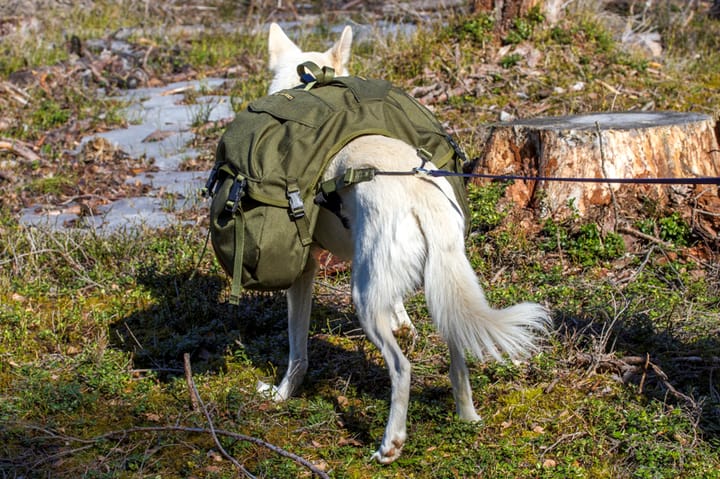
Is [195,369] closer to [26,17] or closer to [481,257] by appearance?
[481,257]

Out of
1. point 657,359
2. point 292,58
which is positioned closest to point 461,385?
point 657,359

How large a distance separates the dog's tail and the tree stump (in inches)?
92.7

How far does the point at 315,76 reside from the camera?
3875 mm

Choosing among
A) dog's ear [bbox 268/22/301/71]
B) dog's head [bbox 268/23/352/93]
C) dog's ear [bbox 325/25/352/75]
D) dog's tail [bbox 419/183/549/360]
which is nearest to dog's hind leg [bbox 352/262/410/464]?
dog's tail [bbox 419/183/549/360]

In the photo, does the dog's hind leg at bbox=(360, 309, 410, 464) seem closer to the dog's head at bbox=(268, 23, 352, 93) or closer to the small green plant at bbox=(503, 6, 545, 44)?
the dog's head at bbox=(268, 23, 352, 93)

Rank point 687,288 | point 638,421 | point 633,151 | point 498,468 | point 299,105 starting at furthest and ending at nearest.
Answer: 1. point 633,151
2. point 687,288
3. point 299,105
4. point 638,421
5. point 498,468

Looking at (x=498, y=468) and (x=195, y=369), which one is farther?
(x=195, y=369)

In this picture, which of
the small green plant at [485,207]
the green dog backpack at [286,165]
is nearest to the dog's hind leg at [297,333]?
the green dog backpack at [286,165]

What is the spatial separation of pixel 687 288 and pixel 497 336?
84.6 inches

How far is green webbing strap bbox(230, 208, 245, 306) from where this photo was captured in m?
3.43

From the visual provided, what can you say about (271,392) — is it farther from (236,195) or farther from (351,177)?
(351,177)

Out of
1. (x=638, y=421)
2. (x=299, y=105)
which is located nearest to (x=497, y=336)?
(x=638, y=421)

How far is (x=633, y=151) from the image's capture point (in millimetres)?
5090

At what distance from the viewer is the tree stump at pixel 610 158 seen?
508 centimetres
